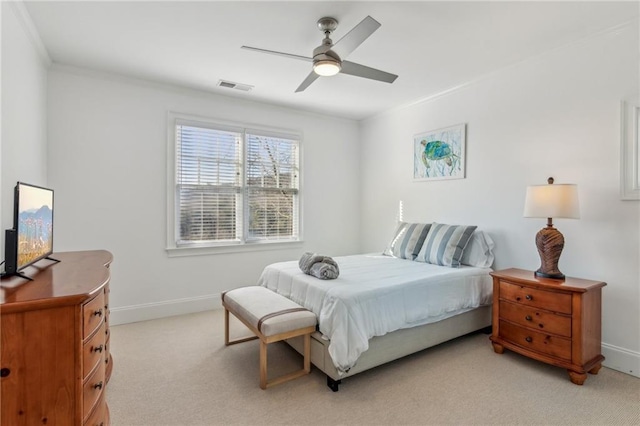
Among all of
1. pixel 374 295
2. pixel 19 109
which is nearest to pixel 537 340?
pixel 374 295

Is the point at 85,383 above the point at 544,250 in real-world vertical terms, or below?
below

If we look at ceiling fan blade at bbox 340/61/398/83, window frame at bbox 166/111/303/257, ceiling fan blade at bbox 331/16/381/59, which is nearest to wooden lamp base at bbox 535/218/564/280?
ceiling fan blade at bbox 340/61/398/83

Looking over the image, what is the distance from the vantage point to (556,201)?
255 centimetres

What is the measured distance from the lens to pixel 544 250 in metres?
2.67

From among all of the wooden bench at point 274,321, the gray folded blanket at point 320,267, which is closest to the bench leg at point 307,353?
the wooden bench at point 274,321

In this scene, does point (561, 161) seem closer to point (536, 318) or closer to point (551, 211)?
point (551, 211)

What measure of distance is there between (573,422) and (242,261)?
3531 mm

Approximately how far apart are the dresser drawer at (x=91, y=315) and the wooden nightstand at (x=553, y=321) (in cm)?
292

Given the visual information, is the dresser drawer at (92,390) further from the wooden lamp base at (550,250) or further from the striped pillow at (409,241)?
the wooden lamp base at (550,250)

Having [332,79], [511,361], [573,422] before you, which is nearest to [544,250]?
[511,361]

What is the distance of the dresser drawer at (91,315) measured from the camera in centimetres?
135

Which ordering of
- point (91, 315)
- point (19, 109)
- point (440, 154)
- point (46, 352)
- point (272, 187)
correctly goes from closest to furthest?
point (46, 352) → point (91, 315) → point (19, 109) → point (440, 154) → point (272, 187)

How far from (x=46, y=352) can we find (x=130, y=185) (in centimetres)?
277

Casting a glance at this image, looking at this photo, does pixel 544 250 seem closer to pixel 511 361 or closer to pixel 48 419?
pixel 511 361
